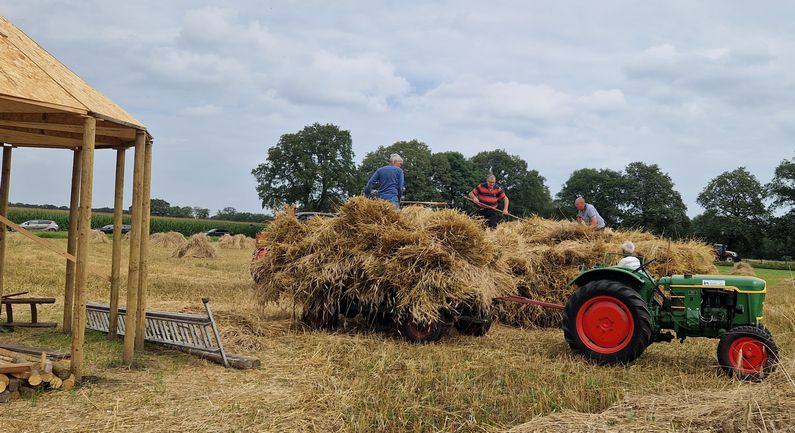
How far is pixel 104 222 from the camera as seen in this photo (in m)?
65.6

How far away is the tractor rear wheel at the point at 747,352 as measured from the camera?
6262 millimetres

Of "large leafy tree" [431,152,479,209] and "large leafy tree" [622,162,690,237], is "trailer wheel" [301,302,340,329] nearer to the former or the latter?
"large leafy tree" [431,152,479,209]

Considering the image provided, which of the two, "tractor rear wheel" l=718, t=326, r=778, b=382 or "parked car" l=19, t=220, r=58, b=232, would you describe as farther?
"parked car" l=19, t=220, r=58, b=232

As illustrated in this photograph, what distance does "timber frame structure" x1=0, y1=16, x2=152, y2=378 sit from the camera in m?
5.74

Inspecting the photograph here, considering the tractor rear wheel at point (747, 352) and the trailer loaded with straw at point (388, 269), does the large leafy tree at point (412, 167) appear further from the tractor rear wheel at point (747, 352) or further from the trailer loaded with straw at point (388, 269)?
the tractor rear wheel at point (747, 352)

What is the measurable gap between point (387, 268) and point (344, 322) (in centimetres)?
170

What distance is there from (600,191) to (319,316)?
58466 millimetres

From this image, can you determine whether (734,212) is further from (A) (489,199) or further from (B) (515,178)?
(A) (489,199)

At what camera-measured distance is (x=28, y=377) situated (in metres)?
5.47

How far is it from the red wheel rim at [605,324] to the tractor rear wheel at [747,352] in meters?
0.89

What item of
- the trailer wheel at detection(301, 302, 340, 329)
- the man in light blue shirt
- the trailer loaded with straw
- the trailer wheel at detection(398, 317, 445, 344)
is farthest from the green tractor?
the man in light blue shirt

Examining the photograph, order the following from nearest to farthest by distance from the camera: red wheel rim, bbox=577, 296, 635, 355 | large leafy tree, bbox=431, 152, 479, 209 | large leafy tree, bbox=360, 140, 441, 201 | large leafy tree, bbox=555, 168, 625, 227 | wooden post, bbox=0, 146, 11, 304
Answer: red wheel rim, bbox=577, 296, 635, 355 → wooden post, bbox=0, 146, 11, 304 → large leafy tree, bbox=360, 140, 441, 201 → large leafy tree, bbox=431, 152, 479, 209 → large leafy tree, bbox=555, 168, 625, 227

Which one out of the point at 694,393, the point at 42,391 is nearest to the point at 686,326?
the point at 694,393

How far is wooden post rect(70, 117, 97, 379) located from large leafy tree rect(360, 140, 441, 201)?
43.1 metres
